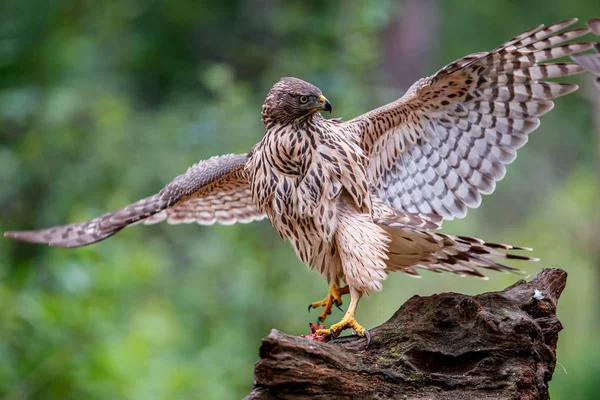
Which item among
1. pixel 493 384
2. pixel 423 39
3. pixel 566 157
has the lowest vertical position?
pixel 493 384

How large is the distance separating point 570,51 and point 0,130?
25.1 ft

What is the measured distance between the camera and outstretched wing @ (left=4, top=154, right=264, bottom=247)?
21.5 ft

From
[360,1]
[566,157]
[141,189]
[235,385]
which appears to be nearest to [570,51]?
[360,1]

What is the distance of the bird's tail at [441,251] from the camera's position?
574 centimetres

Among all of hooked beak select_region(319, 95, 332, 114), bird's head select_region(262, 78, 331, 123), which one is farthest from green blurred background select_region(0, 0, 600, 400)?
hooked beak select_region(319, 95, 332, 114)

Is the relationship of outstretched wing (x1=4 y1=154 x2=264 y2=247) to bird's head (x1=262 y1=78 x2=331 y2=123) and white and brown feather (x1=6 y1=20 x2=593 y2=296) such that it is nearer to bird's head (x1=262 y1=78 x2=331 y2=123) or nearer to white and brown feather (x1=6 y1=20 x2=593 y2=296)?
white and brown feather (x1=6 y1=20 x2=593 y2=296)

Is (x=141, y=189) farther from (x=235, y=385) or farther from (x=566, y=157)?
(x=566, y=157)

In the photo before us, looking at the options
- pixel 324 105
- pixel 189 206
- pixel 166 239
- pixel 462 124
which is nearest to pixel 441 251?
pixel 462 124

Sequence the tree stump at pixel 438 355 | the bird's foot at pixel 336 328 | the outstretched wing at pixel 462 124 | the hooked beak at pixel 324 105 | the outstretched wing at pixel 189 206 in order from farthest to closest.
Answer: the outstretched wing at pixel 189 206 < the outstretched wing at pixel 462 124 < the hooked beak at pixel 324 105 < the bird's foot at pixel 336 328 < the tree stump at pixel 438 355

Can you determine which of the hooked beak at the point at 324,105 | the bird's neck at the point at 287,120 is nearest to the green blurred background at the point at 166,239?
the bird's neck at the point at 287,120

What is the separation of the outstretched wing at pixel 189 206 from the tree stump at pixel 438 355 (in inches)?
75.2

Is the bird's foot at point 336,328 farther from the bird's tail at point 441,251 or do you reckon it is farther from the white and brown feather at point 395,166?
the bird's tail at point 441,251

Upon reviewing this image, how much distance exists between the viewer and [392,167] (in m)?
6.50

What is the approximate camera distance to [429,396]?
15.9 feet
